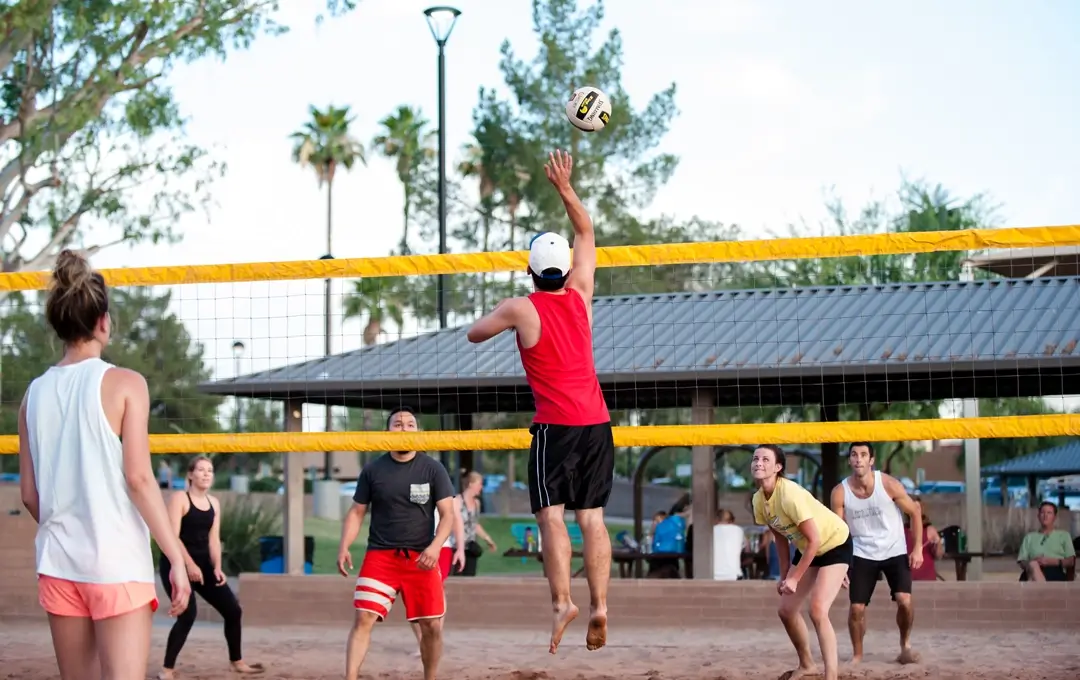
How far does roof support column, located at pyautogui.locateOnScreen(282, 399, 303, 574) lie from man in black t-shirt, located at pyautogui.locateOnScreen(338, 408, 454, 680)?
5.13m

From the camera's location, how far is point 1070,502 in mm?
35969

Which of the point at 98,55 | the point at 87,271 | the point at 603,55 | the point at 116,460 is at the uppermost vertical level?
the point at 603,55

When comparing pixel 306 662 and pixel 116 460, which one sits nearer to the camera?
pixel 116 460

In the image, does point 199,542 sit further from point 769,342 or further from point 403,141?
point 403,141

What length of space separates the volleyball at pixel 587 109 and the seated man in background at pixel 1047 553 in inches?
326

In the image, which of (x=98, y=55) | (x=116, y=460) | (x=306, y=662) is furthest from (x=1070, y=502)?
(x=116, y=460)

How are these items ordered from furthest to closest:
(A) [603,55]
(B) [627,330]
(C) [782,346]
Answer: (A) [603,55]
(B) [627,330]
(C) [782,346]

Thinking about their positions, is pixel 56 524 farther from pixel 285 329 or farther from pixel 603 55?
pixel 603 55

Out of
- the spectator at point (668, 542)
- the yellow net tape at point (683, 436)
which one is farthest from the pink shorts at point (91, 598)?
the spectator at point (668, 542)

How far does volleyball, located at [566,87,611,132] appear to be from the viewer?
19.5ft

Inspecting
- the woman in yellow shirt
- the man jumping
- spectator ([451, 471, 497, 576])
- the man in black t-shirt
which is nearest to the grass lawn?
spectator ([451, 471, 497, 576])

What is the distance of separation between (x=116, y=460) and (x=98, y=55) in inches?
746

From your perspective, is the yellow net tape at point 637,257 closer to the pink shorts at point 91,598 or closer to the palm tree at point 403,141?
the pink shorts at point 91,598

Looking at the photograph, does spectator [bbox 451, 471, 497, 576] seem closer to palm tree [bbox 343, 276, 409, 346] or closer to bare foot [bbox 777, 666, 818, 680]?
bare foot [bbox 777, 666, 818, 680]
